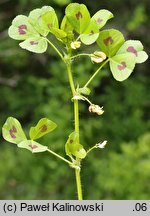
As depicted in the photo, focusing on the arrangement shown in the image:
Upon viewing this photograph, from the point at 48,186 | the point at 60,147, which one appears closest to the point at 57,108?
the point at 60,147

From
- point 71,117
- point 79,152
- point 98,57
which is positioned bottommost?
point 79,152

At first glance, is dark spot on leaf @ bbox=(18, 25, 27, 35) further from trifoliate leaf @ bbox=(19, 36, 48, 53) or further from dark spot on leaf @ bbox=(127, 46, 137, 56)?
dark spot on leaf @ bbox=(127, 46, 137, 56)

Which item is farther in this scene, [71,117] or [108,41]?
[71,117]

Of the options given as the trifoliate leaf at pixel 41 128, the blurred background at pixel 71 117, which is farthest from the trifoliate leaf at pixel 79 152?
the blurred background at pixel 71 117

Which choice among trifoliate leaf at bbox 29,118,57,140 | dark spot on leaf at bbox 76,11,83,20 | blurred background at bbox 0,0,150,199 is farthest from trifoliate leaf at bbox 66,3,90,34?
blurred background at bbox 0,0,150,199

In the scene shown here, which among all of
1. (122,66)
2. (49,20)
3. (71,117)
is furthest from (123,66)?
(71,117)

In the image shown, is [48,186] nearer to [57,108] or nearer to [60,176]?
[60,176]

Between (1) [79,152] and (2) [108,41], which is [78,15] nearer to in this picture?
(2) [108,41]

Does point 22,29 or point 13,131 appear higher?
point 22,29
